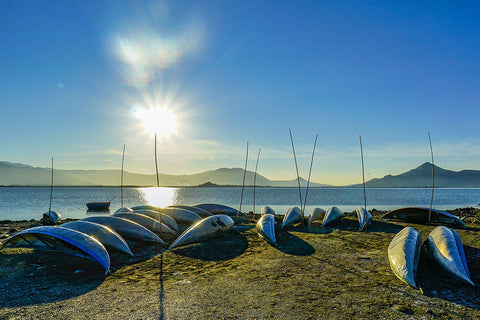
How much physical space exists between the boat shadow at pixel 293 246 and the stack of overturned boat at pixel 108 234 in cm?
250

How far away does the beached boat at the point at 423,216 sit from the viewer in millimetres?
12086

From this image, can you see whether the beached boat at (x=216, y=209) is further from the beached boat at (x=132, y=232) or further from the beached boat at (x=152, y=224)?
the beached boat at (x=132, y=232)

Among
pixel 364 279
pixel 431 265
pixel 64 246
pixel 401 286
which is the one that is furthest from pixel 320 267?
pixel 64 246

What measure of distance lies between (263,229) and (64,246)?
6142 mm

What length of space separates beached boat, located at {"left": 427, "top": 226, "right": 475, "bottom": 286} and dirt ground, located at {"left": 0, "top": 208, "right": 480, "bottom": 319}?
0.59 ft

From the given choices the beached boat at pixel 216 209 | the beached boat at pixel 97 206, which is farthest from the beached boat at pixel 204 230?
→ the beached boat at pixel 97 206

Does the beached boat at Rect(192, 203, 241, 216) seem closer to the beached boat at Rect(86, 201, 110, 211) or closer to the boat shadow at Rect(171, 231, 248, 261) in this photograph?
the boat shadow at Rect(171, 231, 248, 261)

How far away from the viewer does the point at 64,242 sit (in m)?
7.53

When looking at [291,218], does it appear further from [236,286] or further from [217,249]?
[236,286]

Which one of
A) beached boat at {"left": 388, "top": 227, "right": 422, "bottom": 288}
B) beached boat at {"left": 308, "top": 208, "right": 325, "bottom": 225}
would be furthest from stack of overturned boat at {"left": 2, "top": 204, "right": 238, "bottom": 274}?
beached boat at {"left": 388, "top": 227, "right": 422, "bottom": 288}

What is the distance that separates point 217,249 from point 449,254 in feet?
19.7

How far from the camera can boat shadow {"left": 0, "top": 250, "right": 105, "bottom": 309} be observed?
535 centimetres

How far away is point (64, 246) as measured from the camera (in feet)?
25.4

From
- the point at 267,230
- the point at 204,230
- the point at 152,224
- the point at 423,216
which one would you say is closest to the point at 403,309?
the point at 267,230
